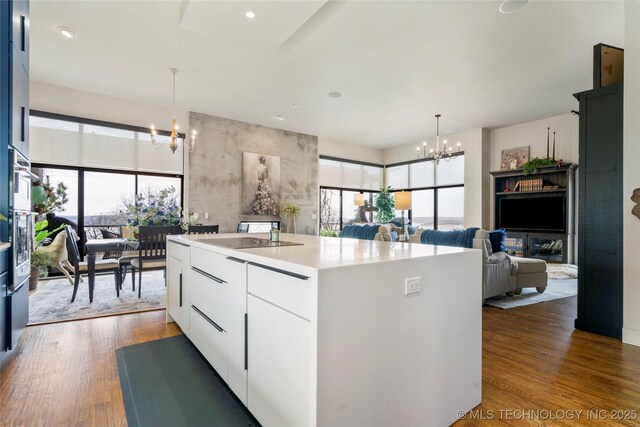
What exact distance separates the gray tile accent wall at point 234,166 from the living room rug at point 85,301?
7.00 feet

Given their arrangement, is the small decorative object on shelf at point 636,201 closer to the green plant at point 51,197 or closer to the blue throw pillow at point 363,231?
the blue throw pillow at point 363,231

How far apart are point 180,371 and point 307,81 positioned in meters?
4.18

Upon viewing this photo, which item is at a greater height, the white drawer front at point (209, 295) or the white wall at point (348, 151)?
the white wall at point (348, 151)

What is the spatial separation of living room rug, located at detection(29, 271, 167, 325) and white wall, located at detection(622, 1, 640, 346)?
4587 millimetres

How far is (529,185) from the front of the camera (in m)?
6.69

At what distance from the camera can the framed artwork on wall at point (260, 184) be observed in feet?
22.9

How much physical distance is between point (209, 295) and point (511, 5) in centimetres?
378

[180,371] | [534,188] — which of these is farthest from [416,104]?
[180,371]

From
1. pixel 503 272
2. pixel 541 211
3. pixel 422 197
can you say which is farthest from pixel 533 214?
pixel 503 272

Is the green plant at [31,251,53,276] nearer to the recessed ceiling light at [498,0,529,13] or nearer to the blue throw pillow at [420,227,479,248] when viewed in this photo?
the blue throw pillow at [420,227,479,248]


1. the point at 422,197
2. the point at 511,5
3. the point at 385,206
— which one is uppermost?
the point at 511,5

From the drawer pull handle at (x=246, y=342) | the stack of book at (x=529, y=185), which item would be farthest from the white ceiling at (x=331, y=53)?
the drawer pull handle at (x=246, y=342)

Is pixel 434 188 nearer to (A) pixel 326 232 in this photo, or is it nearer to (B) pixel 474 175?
(B) pixel 474 175

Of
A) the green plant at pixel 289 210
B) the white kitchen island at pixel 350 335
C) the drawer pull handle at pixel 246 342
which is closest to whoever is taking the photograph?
the white kitchen island at pixel 350 335
